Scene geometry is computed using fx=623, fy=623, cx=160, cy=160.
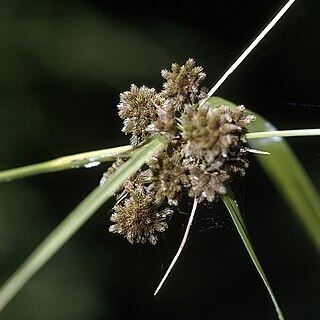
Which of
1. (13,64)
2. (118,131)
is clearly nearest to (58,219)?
(118,131)

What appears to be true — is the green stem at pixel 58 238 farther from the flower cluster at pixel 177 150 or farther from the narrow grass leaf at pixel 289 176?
the narrow grass leaf at pixel 289 176

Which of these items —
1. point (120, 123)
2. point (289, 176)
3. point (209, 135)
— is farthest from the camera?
point (120, 123)

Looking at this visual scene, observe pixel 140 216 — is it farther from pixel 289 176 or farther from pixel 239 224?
pixel 289 176

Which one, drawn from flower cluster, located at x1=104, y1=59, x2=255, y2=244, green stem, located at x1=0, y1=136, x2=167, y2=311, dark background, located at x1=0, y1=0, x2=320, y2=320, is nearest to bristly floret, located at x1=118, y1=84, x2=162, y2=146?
flower cluster, located at x1=104, y1=59, x2=255, y2=244

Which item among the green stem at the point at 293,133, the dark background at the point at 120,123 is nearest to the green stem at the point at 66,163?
the green stem at the point at 293,133

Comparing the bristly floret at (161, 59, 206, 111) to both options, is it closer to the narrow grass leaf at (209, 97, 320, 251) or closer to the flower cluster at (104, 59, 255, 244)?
the flower cluster at (104, 59, 255, 244)

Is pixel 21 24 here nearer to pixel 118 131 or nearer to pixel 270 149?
pixel 118 131

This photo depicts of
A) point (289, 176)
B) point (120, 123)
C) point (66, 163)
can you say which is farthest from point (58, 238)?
point (120, 123)
